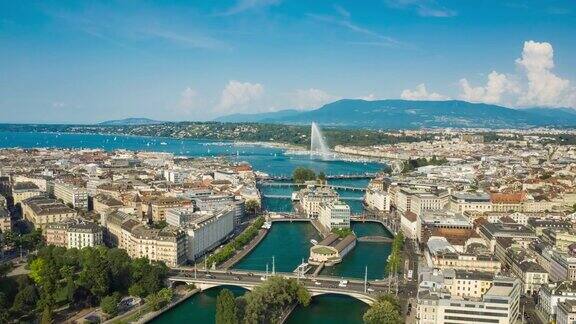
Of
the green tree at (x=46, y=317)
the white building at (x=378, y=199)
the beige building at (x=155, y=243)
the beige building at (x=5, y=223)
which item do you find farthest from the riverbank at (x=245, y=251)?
the beige building at (x=5, y=223)

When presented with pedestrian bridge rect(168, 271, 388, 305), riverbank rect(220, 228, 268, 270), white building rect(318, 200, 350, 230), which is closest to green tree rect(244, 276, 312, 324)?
pedestrian bridge rect(168, 271, 388, 305)

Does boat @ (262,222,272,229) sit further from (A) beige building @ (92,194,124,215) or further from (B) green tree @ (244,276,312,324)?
(B) green tree @ (244,276,312,324)

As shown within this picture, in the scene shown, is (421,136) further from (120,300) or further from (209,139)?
(120,300)

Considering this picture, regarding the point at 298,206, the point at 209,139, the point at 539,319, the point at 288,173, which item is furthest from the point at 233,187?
the point at 209,139

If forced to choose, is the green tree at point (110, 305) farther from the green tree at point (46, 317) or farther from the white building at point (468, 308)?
the white building at point (468, 308)

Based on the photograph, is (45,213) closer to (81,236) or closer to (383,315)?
(81,236)

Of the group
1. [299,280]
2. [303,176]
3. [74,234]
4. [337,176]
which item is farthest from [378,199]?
[74,234]

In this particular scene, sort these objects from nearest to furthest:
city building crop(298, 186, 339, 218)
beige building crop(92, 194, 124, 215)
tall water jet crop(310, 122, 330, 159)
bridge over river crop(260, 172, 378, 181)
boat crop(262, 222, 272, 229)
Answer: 1. beige building crop(92, 194, 124, 215)
2. boat crop(262, 222, 272, 229)
3. city building crop(298, 186, 339, 218)
4. bridge over river crop(260, 172, 378, 181)
5. tall water jet crop(310, 122, 330, 159)
